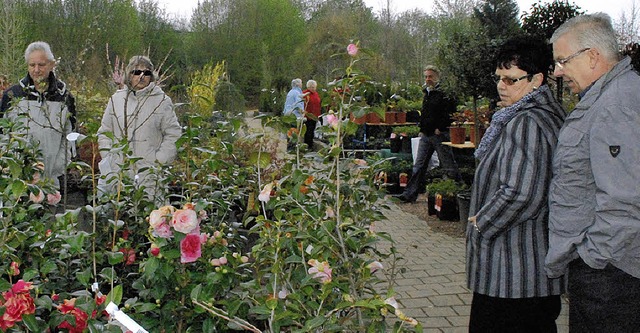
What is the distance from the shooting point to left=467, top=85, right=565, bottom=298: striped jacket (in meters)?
2.18

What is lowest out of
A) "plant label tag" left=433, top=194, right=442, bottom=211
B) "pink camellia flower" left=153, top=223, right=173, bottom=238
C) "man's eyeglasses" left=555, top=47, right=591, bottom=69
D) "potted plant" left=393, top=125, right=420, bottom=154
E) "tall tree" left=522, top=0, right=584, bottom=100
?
"plant label tag" left=433, top=194, right=442, bottom=211

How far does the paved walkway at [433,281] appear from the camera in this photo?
12.6 feet

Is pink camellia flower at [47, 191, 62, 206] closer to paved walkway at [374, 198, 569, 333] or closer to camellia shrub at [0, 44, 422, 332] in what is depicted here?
camellia shrub at [0, 44, 422, 332]

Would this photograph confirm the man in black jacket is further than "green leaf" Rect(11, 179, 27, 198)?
Yes

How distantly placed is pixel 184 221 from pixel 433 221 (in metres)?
5.43

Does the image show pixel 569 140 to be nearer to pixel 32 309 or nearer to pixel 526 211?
pixel 526 211

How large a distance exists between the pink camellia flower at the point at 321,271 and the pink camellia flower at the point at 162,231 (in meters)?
0.47

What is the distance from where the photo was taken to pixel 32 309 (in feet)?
5.49

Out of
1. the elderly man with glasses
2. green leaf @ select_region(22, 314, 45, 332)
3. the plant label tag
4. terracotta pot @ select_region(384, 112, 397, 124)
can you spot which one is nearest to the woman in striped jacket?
the elderly man with glasses

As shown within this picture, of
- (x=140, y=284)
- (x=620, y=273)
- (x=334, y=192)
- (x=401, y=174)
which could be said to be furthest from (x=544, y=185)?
(x=401, y=174)

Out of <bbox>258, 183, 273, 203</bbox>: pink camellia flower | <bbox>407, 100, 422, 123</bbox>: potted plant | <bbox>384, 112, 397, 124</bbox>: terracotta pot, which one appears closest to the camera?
<bbox>258, 183, 273, 203</bbox>: pink camellia flower

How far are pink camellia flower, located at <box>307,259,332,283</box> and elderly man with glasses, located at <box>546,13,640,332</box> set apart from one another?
82 cm

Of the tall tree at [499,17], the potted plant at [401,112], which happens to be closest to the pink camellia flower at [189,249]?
the tall tree at [499,17]

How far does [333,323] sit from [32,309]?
79cm
